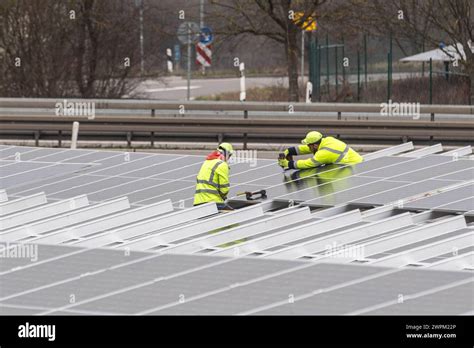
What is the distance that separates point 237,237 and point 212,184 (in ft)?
9.58

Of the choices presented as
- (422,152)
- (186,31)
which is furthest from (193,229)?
(186,31)

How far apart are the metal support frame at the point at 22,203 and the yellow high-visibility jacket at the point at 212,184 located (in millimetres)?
1951

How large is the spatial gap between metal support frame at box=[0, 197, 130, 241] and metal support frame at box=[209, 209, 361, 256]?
8.40 feet

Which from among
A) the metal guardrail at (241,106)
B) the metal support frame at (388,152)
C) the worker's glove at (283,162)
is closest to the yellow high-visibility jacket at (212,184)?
the worker's glove at (283,162)

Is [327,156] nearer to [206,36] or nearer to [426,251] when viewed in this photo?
[426,251]

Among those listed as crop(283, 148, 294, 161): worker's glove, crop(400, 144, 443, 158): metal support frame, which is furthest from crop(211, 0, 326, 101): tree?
crop(283, 148, 294, 161): worker's glove

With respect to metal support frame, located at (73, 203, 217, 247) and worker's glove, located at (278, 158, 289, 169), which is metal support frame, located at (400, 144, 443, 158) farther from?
Result: metal support frame, located at (73, 203, 217, 247)

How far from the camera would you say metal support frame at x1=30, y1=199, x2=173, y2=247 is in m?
12.4

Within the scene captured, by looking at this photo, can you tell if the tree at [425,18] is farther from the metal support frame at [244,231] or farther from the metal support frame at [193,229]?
the metal support frame at [244,231]

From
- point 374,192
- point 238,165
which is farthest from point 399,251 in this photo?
point 238,165
